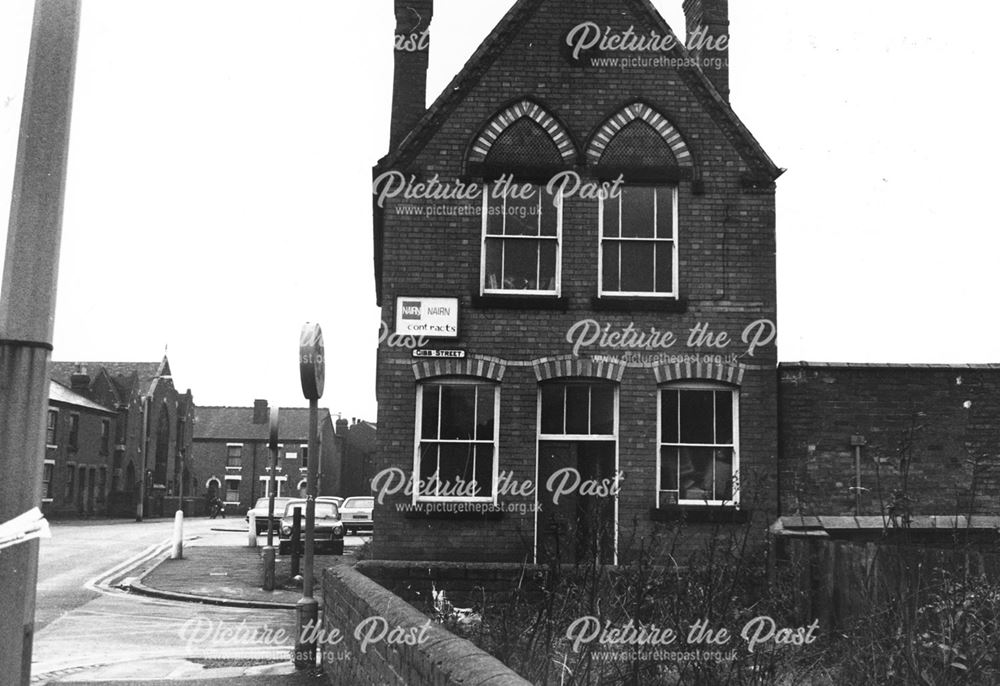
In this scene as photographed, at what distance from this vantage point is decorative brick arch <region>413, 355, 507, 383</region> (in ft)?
50.8

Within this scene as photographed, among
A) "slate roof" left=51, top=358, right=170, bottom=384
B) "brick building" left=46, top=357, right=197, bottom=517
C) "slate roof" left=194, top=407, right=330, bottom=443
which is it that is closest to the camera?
"brick building" left=46, top=357, right=197, bottom=517

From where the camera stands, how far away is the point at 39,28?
11.8ft

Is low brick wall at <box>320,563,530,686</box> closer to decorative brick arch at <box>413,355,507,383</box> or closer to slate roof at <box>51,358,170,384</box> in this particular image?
decorative brick arch at <box>413,355,507,383</box>

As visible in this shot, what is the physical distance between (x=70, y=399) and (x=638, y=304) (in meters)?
56.2

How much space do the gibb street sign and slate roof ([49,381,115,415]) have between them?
53541 mm

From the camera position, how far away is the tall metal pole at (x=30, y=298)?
3.23 meters

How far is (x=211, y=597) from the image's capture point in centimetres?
1894

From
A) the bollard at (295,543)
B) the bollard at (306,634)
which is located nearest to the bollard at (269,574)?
the bollard at (295,543)

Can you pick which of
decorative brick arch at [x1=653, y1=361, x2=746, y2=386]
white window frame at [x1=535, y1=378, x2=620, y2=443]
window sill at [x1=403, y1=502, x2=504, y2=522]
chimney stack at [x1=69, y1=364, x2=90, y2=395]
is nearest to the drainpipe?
decorative brick arch at [x1=653, y1=361, x2=746, y2=386]

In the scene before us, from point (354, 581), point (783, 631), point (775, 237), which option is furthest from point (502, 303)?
point (783, 631)

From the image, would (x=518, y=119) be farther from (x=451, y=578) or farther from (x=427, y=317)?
(x=451, y=578)

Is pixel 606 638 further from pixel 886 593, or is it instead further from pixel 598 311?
pixel 598 311

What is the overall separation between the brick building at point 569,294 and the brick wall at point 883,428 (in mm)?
471

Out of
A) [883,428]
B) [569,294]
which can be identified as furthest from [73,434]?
[883,428]
